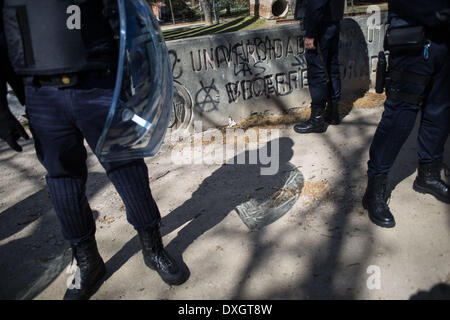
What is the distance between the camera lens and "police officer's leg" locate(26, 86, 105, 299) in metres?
1.56

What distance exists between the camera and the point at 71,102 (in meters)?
1.55

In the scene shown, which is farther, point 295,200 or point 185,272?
point 295,200

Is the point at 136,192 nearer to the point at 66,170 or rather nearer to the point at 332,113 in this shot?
the point at 66,170

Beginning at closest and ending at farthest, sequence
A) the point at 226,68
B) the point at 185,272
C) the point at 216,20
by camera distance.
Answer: the point at 185,272
the point at 226,68
the point at 216,20

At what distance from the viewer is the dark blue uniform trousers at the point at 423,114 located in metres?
1.89

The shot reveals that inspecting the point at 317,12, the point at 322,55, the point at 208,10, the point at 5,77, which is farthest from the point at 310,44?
the point at 208,10

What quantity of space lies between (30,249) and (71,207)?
94 cm

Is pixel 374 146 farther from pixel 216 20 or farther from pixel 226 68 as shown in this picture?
pixel 216 20

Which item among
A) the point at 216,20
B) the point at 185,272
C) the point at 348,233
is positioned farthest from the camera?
the point at 216,20

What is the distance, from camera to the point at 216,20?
70.1 feet

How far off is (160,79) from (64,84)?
1.53 feet

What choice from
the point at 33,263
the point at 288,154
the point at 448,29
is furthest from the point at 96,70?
the point at 288,154

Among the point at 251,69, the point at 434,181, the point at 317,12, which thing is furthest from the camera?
the point at 251,69

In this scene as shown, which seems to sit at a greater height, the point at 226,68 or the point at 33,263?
the point at 226,68
